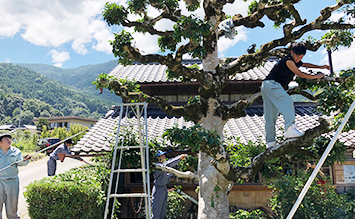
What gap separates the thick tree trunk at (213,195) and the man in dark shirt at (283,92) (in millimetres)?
1170

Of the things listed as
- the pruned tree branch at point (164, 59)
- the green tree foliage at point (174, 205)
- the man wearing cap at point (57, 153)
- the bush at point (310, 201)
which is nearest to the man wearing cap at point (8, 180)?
the man wearing cap at point (57, 153)

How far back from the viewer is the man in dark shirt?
13.3ft

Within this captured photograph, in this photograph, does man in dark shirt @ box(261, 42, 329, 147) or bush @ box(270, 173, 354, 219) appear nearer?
man in dark shirt @ box(261, 42, 329, 147)

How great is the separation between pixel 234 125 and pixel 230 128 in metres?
0.32

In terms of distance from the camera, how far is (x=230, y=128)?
30.2ft

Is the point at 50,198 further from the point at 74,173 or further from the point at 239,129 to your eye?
the point at 239,129

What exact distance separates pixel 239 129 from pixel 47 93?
139 metres

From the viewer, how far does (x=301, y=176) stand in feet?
20.4

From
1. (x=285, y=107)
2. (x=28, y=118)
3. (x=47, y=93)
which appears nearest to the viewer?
(x=285, y=107)

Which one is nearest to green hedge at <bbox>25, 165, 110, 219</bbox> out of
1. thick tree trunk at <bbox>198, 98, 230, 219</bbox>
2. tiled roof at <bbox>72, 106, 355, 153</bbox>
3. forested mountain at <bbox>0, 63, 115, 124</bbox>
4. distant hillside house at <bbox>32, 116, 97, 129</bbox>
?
tiled roof at <bbox>72, 106, 355, 153</bbox>

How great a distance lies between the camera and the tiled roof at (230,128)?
790 centimetres

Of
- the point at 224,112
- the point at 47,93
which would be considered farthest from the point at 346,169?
the point at 47,93

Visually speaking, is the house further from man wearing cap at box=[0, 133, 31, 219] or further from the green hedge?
man wearing cap at box=[0, 133, 31, 219]

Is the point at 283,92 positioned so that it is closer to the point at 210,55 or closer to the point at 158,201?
the point at 210,55
